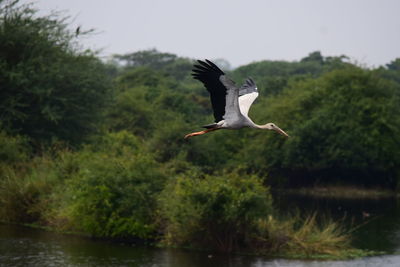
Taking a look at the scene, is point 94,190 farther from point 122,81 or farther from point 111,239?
point 122,81

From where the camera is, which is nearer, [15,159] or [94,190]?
[94,190]

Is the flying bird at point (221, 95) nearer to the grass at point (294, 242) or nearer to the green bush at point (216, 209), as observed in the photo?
the green bush at point (216, 209)

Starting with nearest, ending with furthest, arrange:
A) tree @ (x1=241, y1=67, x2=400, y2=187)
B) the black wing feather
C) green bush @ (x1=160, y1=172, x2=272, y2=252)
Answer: the black wing feather → green bush @ (x1=160, y1=172, x2=272, y2=252) → tree @ (x1=241, y1=67, x2=400, y2=187)

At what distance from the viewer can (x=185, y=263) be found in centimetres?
2186

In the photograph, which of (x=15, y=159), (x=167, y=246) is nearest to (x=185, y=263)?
(x=167, y=246)

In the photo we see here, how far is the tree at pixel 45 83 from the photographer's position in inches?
1355

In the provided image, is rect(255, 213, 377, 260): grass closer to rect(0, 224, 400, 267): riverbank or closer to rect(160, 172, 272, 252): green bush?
rect(0, 224, 400, 267): riverbank

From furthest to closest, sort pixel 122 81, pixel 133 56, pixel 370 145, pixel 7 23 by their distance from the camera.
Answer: pixel 133 56 < pixel 122 81 < pixel 370 145 < pixel 7 23

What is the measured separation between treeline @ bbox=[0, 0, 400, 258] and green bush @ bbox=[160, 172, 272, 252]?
4cm

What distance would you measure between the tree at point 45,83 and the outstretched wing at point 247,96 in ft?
62.5

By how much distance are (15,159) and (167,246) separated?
8.95 meters

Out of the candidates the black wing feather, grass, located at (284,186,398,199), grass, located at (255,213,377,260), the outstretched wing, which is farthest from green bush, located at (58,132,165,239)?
grass, located at (284,186,398,199)

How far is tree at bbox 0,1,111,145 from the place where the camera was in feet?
113

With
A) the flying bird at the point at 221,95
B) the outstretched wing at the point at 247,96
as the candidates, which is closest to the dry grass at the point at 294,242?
the outstretched wing at the point at 247,96
